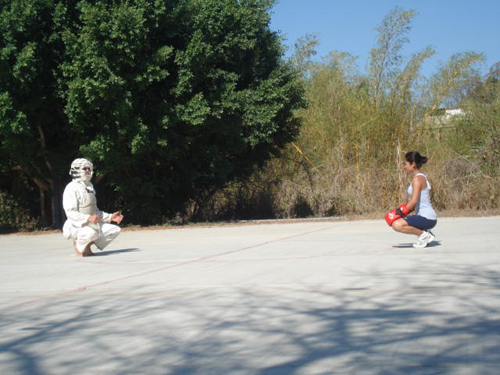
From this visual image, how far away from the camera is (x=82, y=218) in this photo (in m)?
11.7

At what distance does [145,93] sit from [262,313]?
53.3 feet

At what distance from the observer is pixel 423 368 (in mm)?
4152

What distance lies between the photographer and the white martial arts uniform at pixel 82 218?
11.8 meters

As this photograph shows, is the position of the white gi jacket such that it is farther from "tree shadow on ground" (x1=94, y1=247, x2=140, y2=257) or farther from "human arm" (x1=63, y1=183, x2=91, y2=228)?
"tree shadow on ground" (x1=94, y1=247, x2=140, y2=257)

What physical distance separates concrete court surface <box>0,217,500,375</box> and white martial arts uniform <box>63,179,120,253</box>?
81 centimetres

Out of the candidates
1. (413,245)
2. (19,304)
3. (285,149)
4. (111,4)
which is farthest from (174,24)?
(19,304)

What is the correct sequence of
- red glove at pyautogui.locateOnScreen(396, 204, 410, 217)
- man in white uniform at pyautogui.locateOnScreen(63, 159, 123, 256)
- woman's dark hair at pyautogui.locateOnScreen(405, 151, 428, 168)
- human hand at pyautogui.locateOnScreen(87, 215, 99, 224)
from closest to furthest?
red glove at pyautogui.locateOnScreen(396, 204, 410, 217)
woman's dark hair at pyautogui.locateOnScreen(405, 151, 428, 168)
human hand at pyautogui.locateOnScreen(87, 215, 99, 224)
man in white uniform at pyautogui.locateOnScreen(63, 159, 123, 256)

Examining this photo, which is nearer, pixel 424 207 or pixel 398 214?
pixel 398 214

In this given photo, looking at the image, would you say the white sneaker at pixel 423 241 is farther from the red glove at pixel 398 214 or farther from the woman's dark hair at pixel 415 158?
the woman's dark hair at pixel 415 158

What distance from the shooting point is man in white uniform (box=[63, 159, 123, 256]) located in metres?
11.8

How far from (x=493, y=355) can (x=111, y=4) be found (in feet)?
59.5

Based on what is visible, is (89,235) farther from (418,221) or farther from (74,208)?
(418,221)

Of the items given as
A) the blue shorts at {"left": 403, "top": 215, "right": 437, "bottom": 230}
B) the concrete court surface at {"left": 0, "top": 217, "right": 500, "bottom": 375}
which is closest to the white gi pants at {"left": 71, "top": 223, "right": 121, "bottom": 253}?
the concrete court surface at {"left": 0, "top": 217, "right": 500, "bottom": 375}

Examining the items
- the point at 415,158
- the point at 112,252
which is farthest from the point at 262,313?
the point at 112,252
